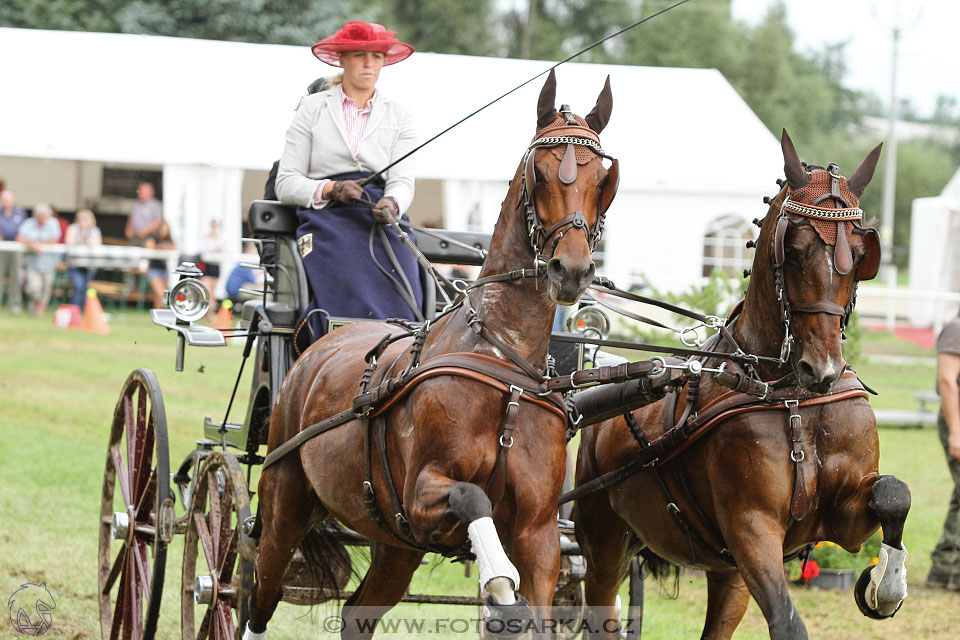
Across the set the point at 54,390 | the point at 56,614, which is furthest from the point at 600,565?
the point at 54,390

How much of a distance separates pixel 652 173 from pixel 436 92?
3.55 meters

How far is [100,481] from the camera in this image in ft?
31.4

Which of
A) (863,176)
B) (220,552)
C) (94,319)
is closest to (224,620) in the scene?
(220,552)

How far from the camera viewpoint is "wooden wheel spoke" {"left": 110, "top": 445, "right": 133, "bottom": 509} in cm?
586

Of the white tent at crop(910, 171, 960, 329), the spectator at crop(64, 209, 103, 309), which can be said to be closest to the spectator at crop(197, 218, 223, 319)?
the spectator at crop(64, 209, 103, 309)

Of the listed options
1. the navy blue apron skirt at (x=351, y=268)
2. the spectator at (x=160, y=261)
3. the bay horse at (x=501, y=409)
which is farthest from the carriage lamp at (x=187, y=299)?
the spectator at (x=160, y=261)

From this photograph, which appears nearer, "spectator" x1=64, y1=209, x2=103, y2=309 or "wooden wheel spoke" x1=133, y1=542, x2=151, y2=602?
"wooden wheel spoke" x1=133, y1=542, x2=151, y2=602

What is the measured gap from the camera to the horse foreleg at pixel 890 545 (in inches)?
150

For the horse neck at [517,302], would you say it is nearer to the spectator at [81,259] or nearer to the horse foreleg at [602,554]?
the horse foreleg at [602,554]

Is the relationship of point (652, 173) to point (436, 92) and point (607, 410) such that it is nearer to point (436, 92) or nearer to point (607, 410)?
point (436, 92)

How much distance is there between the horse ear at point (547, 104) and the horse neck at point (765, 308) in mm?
864

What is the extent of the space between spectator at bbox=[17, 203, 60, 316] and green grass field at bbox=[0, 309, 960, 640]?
26.2 inches

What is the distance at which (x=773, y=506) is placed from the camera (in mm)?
3959

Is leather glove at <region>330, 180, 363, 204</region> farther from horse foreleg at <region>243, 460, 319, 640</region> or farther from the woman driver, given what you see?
horse foreleg at <region>243, 460, 319, 640</region>
